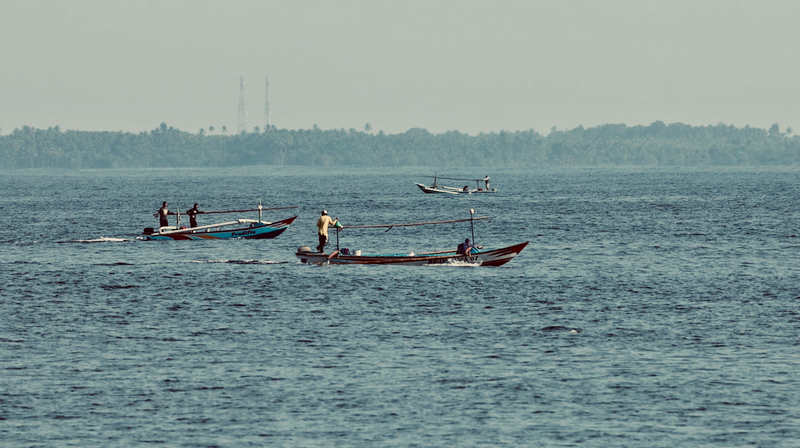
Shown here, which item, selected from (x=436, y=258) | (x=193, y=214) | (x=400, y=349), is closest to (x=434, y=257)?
(x=436, y=258)

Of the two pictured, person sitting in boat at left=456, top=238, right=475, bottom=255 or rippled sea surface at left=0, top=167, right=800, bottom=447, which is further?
person sitting in boat at left=456, top=238, right=475, bottom=255

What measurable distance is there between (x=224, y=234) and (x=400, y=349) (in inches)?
1553

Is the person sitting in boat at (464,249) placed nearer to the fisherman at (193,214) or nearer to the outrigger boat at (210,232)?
the outrigger boat at (210,232)

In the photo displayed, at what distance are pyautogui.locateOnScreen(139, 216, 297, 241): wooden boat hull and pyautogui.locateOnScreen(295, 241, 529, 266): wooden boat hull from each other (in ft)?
55.9

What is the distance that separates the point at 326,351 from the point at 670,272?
2560cm

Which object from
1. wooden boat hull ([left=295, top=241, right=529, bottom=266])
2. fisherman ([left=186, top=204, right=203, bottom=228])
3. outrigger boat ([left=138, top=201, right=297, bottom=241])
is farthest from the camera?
fisherman ([left=186, top=204, right=203, bottom=228])

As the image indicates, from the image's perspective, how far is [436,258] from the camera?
165ft

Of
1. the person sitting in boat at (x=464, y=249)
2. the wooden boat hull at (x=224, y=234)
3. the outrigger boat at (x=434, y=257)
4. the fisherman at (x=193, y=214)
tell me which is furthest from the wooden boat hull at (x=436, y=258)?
the fisherman at (x=193, y=214)

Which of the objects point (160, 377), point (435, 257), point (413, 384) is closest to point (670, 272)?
point (435, 257)

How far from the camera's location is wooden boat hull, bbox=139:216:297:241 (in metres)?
67.6

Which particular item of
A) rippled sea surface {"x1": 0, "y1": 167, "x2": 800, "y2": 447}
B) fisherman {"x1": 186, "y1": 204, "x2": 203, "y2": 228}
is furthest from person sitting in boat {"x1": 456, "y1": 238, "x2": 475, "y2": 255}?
fisherman {"x1": 186, "y1": 204, "x2": 203, "y2": 228}

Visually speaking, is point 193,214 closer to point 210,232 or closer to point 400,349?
point 210,232

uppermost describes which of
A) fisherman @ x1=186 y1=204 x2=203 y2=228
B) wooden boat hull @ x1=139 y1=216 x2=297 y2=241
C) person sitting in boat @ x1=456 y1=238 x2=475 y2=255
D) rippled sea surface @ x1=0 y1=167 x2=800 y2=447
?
fisherman @ x1=186 y1=204 x2=203 y2=228

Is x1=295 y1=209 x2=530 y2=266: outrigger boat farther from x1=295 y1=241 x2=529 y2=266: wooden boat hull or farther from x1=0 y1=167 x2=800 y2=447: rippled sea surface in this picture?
x1=0 y1=167 x2=800 y2=447: rippled sea surface
